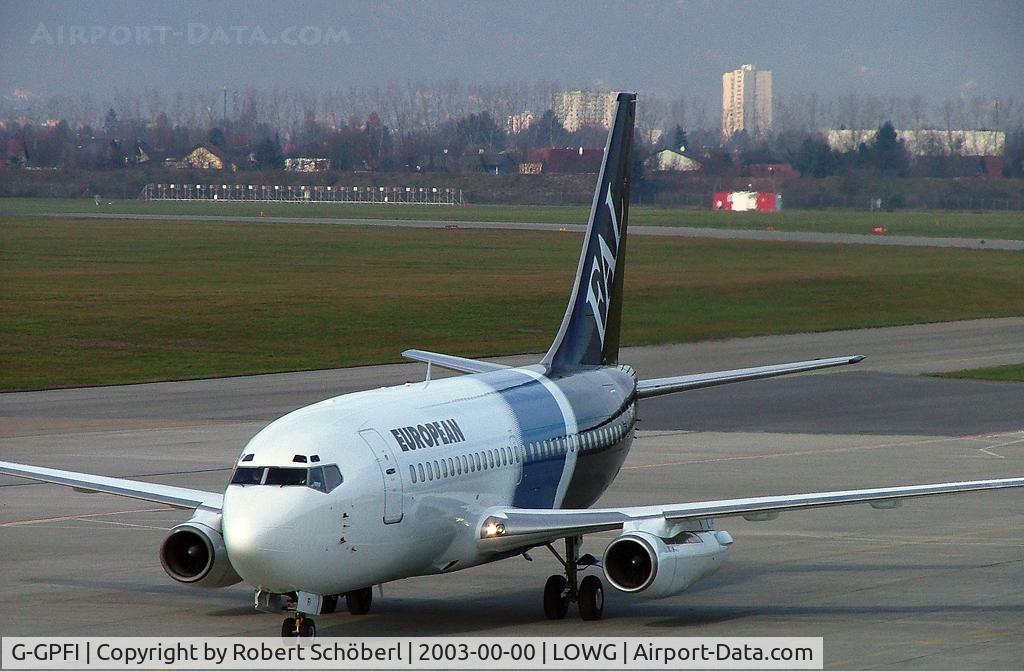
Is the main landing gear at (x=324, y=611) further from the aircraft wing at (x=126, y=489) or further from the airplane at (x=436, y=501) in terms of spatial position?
the aircraft wing at (x=126, y=489)

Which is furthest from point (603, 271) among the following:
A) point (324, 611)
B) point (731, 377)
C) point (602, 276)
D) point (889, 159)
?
point (889, 159)

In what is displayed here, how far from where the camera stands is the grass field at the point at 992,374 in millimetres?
74688

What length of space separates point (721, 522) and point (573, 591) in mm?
12153

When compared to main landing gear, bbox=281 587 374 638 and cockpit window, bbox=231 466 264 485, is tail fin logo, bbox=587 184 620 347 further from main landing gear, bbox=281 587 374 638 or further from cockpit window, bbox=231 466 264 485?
cockpit window, bbox=231 466 264 485

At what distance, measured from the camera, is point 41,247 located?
141000 mm

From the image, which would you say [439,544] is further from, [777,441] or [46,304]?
[46,304]

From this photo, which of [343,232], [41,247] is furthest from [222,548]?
[343,232]

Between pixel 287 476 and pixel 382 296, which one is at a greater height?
pixel 287 476

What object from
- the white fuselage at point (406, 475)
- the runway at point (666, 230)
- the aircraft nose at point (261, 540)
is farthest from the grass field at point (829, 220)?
the aircraft nose at point (261, 540)

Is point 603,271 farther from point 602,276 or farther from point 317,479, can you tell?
point 317,479

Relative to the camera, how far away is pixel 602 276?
36.4 metres

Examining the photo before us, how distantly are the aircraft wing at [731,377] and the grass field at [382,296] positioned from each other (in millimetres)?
41307

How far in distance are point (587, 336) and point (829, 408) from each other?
32.0m

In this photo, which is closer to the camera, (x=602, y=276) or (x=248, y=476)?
(x=248, y=476)
